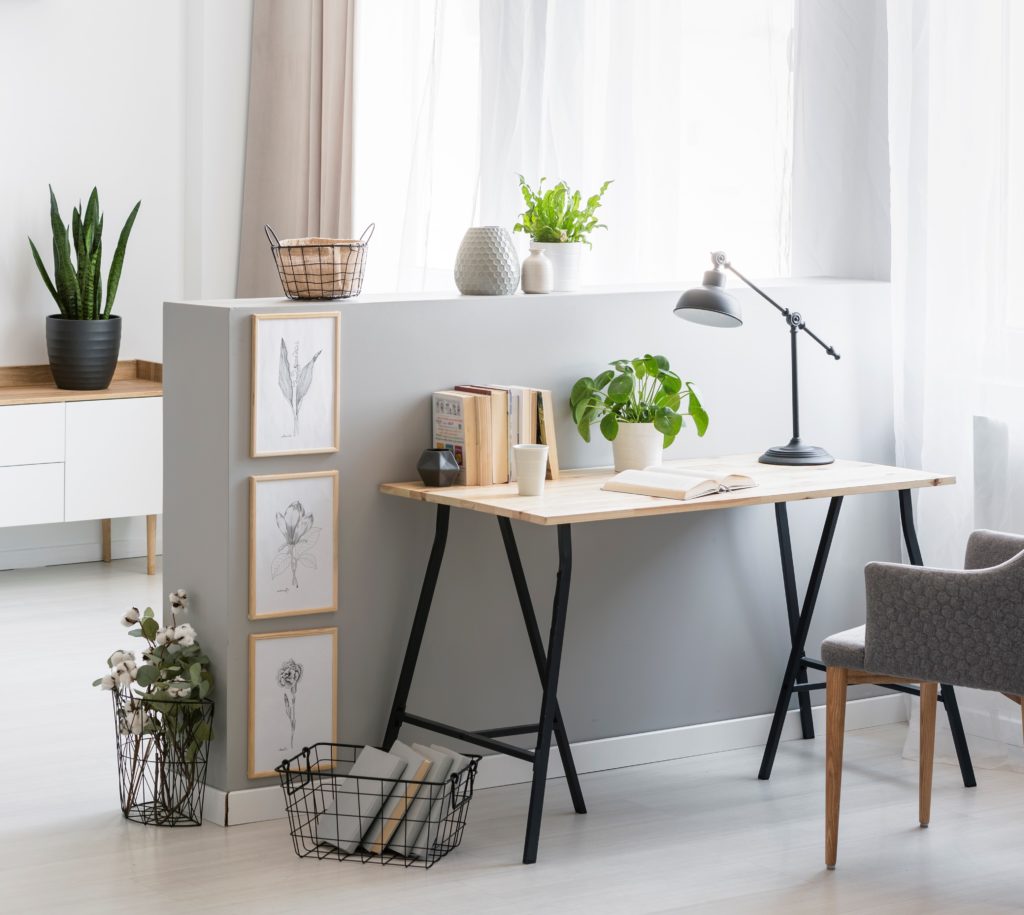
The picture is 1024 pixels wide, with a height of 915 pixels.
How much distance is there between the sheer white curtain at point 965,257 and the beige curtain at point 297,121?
2.72m

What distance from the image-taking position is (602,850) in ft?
11.5

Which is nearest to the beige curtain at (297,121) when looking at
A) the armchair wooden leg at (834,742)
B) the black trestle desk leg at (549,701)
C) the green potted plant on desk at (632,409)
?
the green potted plant on desk at (632,409)

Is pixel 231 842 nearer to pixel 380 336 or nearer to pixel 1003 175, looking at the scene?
pixel 380 336

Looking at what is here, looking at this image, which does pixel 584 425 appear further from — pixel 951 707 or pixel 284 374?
pixel 951 707

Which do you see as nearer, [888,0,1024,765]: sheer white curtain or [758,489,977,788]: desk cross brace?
[758,489,977,788]: desk cross brace

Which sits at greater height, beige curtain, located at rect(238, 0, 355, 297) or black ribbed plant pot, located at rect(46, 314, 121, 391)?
beige curtain, located at rect(238, 0, 355, 297)

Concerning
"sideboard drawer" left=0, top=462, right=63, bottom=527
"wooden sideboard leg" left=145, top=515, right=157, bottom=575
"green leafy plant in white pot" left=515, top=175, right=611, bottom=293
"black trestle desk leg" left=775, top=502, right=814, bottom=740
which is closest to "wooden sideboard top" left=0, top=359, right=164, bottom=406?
"sideboard drawer" left=0, top=462, right=63, bottom=527

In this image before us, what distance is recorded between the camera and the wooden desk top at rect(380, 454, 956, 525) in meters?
3.42

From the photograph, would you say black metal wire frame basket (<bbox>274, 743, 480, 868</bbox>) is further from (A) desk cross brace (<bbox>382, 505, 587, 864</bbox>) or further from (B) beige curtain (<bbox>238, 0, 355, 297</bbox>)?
(B) beige curtain (<bbox>238, 0, 355, 297</bbox>)

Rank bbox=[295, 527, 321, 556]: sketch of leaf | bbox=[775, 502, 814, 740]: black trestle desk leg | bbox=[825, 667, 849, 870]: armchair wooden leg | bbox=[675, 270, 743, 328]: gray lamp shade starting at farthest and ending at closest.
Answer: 1. bbox=[775, 502, 814, 740]: black trestle desk leg
2. bbox=[675, 270, 743, 328]: gray lamp shade
3. bbox=[295, 527, 321, 556]: sketch of leaf
4. bbox=[825, 667, 849, 870]: armchair wooden leg

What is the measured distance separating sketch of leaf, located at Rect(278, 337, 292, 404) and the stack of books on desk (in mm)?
370

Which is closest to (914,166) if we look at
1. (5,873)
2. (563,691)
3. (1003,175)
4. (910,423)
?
(1003,175)

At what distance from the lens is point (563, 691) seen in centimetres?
402

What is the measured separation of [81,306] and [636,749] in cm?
296
